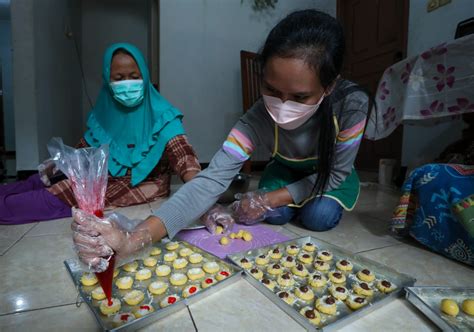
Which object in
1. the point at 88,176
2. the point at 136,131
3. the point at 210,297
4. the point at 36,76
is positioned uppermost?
the point at 36,76

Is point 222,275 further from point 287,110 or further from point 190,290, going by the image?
point 287,110

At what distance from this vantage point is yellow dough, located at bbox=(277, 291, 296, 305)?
0.67 meters

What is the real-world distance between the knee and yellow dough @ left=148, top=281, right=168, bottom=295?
64cm

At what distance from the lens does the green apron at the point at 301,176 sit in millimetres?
1168

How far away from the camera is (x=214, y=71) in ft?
9.97

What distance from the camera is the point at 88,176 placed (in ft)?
1.88

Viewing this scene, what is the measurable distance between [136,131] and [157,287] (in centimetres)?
98

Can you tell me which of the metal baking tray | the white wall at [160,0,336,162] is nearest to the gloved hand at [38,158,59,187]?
the metal baking tray

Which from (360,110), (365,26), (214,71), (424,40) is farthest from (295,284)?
(365,26)

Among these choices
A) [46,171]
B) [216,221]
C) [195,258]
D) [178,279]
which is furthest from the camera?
[46,171]

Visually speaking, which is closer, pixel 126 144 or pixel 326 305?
pixel 326 305

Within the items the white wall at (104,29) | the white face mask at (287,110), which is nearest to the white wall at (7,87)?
the white wall at (104,29)

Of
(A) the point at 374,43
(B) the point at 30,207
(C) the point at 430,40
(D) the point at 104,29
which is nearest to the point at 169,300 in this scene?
(B) the point at 30,207

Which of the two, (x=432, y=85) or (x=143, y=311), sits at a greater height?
(x=432, y=85)
